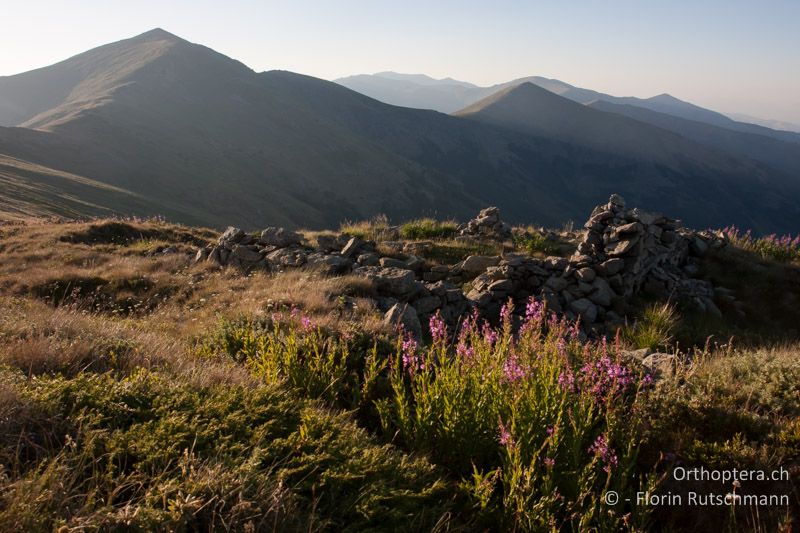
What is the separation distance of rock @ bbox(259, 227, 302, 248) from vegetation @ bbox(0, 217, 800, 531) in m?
7.68

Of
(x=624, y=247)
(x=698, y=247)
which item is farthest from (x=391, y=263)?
(x=698, y=247)

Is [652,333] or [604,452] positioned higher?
[604,452]

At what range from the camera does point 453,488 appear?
145 inches

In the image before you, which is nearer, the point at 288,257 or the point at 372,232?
the point at 288,257

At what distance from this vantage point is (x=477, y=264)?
12.4 m

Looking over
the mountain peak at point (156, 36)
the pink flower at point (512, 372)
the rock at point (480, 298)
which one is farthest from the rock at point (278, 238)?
the mountain peak at point (156, 36)

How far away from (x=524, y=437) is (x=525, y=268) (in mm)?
8158

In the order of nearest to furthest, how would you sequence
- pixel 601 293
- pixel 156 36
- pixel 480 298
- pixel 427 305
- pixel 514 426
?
pixel 514 426 → pixel 427 305 → pixel 480 298 → pixel 601 293 → pixel 156 36

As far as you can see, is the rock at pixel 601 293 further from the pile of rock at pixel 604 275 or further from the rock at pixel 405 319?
the rock at pixel 405 319

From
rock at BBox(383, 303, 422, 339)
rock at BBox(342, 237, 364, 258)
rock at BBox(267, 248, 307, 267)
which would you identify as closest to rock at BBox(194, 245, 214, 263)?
rock at BBox(267, 248, 307, 267)

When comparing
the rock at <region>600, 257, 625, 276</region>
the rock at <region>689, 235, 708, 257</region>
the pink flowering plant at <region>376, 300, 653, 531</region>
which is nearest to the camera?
the pink flowering plant at <region>376, 300, 653, 531</region>

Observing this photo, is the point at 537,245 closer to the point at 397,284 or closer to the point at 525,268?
the point at 525,268

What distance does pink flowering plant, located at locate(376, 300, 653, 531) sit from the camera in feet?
10.8

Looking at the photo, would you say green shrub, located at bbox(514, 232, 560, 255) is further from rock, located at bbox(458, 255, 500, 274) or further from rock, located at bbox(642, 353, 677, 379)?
rock, located at bbox(642, 353, 677, 379)
